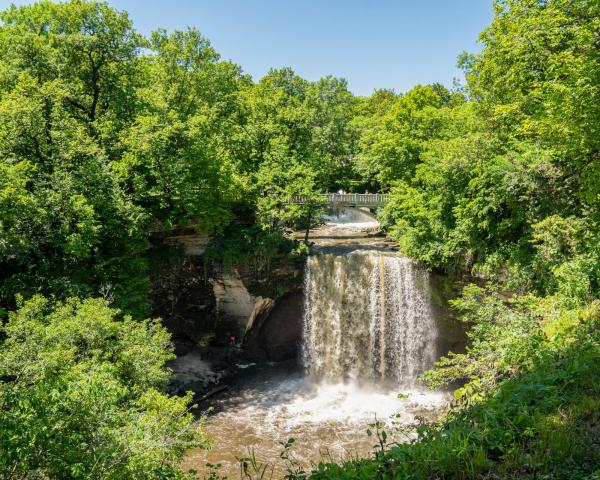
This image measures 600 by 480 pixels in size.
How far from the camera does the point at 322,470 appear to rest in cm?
491

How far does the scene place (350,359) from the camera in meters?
19.9

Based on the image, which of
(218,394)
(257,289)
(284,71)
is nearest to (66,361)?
(218,394)

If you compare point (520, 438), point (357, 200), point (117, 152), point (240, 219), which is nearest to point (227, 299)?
point (240, 219)

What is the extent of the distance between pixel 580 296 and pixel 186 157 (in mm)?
15171

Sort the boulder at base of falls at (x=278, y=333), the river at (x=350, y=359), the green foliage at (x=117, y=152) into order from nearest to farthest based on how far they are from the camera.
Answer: the green foliage at (x=117, y=152) < the river at (x=350, y=359) < the boulder at base of falls at (x=278, y=333)

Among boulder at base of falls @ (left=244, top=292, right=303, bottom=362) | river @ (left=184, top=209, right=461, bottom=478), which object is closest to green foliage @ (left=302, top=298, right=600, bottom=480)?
river @ (left=184, top=209, right=461, bottom=478)

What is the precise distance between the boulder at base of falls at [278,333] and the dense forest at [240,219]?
3185mm

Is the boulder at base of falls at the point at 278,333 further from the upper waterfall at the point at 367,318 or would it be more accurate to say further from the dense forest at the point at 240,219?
the dense forest at the point at 240,219

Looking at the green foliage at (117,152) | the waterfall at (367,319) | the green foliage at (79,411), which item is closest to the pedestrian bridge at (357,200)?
the green foliage at (117,152)

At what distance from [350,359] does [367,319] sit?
7.07ft

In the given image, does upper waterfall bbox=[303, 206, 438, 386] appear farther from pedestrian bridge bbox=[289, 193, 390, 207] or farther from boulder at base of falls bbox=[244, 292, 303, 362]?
pedestrian bridge bbox=[289, 193, 390, 207]

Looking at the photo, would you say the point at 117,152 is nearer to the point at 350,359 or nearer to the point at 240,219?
the point at 240,219

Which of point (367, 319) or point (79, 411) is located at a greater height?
point (79, 411)

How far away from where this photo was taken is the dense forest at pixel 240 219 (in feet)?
19.6
